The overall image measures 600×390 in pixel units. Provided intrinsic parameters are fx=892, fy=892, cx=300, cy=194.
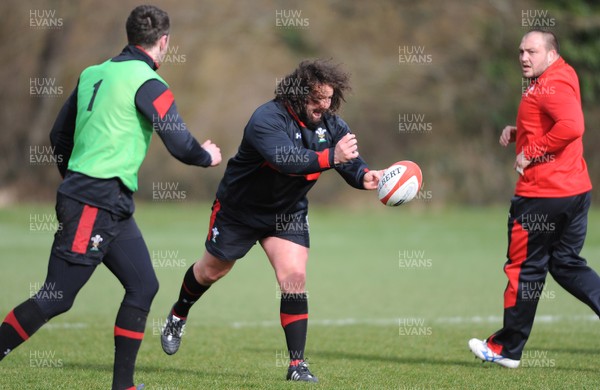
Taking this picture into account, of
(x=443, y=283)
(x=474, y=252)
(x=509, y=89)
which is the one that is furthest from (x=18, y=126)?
(x=443, y=283)

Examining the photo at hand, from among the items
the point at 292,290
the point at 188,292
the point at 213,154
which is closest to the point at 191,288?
the point at 188,292

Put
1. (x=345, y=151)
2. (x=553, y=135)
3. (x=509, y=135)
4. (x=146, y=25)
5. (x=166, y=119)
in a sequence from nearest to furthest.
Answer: (x=166, y=119) < (x=146, y=25) < (x=345, y=151) < (x=553, y=135) < (x=509, y=135)

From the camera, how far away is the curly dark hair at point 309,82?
5738mm

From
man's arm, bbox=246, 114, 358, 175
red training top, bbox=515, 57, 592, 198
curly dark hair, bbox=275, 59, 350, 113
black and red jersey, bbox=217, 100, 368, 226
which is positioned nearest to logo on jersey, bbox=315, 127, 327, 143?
black and red jersey, bbox=217, 100, 368, 226

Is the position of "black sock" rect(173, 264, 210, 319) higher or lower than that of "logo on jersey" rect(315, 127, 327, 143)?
lower

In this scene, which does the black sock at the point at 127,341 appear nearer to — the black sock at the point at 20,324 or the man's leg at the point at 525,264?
the black sock at the point at 20,324

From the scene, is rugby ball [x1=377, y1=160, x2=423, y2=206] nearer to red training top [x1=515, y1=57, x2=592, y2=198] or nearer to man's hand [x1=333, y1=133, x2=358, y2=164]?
man's hand [x1=333, y1=133, x2=358, y2=164]

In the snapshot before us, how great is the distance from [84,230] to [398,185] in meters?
2.06

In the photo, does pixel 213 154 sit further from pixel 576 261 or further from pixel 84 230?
pixel 576 261

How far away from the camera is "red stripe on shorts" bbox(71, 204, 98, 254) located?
15.7ft

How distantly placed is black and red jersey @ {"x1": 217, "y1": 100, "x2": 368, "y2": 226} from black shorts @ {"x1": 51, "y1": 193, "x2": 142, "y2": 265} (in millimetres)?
1219

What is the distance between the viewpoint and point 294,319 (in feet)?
19.6

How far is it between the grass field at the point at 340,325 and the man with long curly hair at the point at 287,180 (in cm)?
59

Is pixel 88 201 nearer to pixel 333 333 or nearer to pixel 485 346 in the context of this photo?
pixel 485 346
